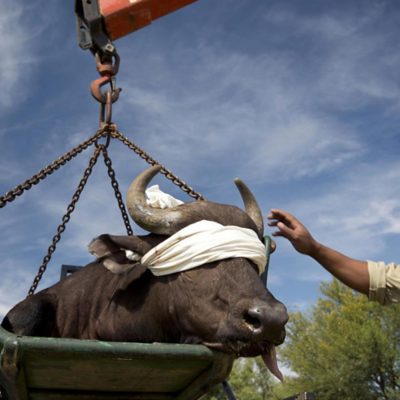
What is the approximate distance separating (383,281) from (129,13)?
10.4 ft

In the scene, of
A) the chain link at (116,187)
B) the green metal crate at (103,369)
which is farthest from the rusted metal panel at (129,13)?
the green metal crate at (103,369)

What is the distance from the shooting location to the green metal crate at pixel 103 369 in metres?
2.48

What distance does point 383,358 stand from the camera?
29.3 m

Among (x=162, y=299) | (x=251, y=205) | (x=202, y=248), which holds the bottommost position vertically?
(x=162, y=299)

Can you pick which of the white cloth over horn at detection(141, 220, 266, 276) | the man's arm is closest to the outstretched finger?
the man's arm

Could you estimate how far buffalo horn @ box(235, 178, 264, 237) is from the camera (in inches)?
151

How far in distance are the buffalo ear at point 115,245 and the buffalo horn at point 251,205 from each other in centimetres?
78

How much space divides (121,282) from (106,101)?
1.72 metres

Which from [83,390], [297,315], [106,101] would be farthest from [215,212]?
[297,315]

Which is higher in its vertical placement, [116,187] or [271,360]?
[116,187]

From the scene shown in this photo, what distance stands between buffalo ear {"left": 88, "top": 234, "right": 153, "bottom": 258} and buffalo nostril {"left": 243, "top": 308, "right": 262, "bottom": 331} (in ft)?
2.97

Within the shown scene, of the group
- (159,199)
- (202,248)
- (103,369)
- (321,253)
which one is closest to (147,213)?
(159,199)

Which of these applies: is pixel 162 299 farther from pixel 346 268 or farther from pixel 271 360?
pixel 346 268

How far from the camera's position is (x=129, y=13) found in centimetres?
492
